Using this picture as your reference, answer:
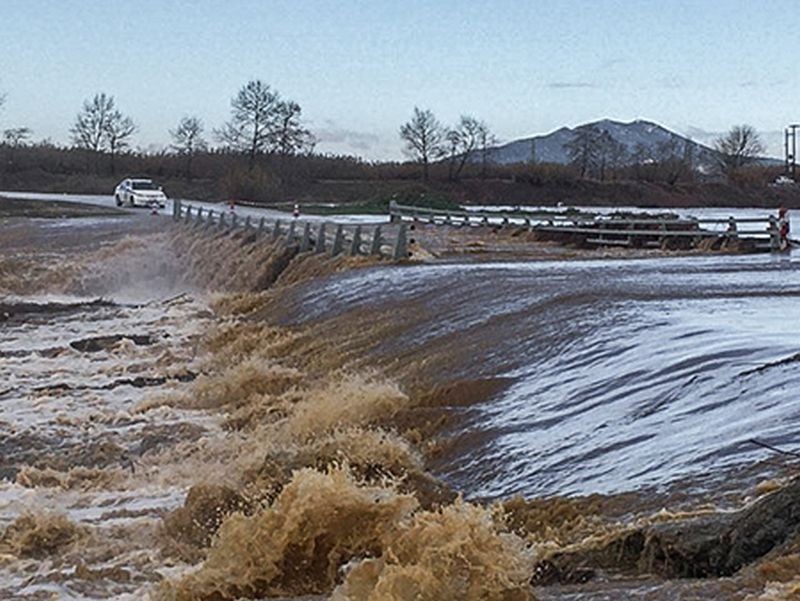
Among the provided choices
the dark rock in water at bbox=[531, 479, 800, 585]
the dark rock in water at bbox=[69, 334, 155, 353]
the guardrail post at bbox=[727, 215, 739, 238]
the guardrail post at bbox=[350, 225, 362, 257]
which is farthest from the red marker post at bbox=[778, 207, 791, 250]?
the dark rock in water at bbox=[531, 479, 800, 585]

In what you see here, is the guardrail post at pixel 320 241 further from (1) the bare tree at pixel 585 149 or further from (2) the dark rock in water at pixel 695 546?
(1) the bare tree at pixel 585 149

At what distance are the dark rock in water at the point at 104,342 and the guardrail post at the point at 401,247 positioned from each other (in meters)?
5.32

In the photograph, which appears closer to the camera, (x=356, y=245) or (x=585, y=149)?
(x=356, y=245)

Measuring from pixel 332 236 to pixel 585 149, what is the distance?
94562 millimetres

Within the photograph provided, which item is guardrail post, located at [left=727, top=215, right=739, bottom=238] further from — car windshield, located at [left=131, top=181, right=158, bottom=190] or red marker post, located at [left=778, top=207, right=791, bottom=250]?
car windshield, located at [left=131, top=181, right=158, bottom=190]

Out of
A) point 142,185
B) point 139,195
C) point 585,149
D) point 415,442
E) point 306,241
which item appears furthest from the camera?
point 585,149

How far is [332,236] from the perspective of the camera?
27219 mm

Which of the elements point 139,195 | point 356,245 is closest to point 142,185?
point 139,195

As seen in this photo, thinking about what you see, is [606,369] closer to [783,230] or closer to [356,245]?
[356,245]

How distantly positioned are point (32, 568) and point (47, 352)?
11512 mm

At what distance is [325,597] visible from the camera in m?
6.51

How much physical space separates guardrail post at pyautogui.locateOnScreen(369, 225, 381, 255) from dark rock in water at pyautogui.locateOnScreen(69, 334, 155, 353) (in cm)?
545

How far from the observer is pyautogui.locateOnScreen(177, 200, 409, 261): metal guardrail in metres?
24.7

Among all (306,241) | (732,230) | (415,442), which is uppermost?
(732,230)
